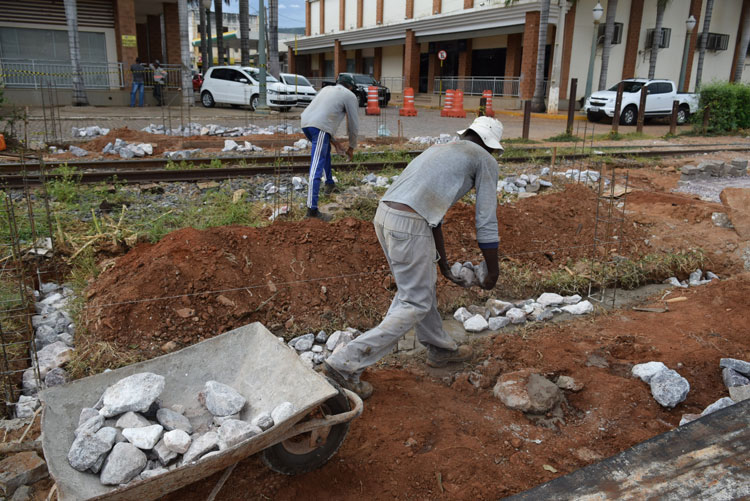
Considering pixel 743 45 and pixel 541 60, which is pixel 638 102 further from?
pixel 743 45

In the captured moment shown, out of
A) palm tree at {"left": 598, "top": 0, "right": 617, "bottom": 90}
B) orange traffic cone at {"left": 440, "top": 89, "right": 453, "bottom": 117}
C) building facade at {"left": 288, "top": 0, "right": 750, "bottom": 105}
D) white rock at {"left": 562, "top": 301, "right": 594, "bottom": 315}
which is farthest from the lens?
building facade at {"left": 288, "top": 0, "right": 750, "bottom": 105}

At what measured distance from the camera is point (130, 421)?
9.55 ft

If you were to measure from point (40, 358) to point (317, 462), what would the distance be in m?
2.65

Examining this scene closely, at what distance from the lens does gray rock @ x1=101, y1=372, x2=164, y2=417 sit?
116 inches

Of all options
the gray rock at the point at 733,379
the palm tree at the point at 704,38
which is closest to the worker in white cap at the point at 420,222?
the gray rock at the point at 733,379

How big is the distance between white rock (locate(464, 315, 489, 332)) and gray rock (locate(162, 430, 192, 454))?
3.20m

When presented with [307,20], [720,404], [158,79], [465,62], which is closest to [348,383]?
[720,404]

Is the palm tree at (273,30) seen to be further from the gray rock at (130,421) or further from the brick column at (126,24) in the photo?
the gray rock at (130,421)

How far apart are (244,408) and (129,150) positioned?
9854 millimetres

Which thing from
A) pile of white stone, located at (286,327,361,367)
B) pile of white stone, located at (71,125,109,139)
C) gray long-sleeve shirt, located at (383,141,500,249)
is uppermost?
gray long-sleeve shirt, located at (383,141,500,249)

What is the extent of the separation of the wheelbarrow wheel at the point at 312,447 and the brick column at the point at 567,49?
27.4m

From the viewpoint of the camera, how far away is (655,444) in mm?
2984

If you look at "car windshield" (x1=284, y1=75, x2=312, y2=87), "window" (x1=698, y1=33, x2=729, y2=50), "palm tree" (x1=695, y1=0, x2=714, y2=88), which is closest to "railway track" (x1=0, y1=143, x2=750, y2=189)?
"car windshield" (x1=284, y1=75, x2=312, y2=87)

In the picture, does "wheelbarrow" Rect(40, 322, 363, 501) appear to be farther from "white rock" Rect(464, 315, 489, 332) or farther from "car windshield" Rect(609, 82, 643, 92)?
"car windshield" Rect(609, 82, 643, 92)
